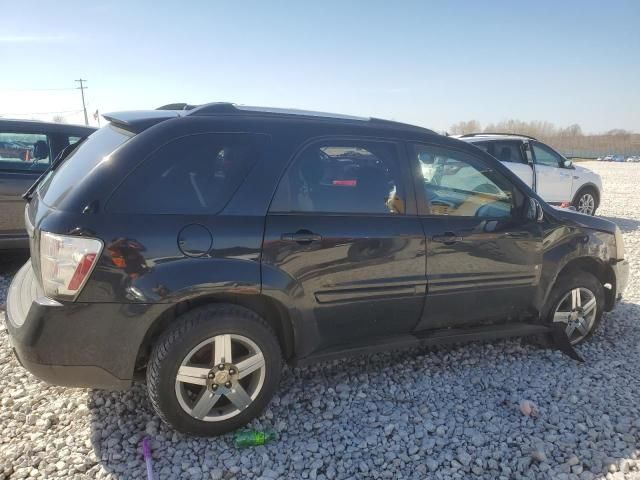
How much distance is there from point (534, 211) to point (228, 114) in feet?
7.71

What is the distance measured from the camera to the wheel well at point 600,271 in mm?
3965

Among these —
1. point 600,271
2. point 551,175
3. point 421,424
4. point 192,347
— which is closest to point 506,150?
point 551,175

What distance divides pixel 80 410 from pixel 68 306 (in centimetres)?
97

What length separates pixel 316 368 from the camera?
142 inches

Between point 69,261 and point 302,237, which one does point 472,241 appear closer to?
point 302,237

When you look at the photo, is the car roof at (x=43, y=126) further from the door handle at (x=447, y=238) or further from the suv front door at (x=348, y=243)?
the door handle at (x=447, y=238)

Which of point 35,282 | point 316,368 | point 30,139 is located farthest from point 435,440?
point 30,139

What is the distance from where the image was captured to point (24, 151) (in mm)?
5629

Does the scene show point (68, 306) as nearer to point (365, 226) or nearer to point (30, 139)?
point (365, 226)

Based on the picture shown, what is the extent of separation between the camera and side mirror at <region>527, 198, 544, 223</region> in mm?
3603

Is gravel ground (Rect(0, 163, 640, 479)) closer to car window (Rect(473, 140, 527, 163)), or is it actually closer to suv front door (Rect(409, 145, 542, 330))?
suv front door (Rect(409, 145, 542, 330))

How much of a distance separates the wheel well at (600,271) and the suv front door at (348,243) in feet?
5.24

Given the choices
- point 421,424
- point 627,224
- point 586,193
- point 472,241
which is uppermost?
point 472,241

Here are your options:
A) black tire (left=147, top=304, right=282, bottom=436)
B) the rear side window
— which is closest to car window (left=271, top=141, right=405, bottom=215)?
the rear side window
